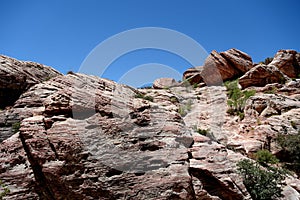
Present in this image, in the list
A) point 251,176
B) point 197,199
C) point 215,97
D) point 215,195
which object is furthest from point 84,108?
point 215,97

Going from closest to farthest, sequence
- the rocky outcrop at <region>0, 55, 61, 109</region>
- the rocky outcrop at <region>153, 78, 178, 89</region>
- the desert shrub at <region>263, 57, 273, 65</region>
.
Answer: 1. the rocky outcrop at <region>0, 55, 61, 109</region>
2. the desert shrub at <region>263, 57, 273, 65</region>
3. the rocky outcrop at <region>153, 78, 178, 89</region>

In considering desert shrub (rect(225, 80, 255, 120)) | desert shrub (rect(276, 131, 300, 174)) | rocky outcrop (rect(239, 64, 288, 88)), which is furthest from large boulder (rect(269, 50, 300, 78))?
desert shrub (rect(276, 131, 300, 174))

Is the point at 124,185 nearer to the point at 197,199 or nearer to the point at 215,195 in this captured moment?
the point at 197,199

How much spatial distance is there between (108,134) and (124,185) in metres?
1.92

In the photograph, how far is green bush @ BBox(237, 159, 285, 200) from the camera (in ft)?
29.9

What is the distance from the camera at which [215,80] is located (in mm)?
30828

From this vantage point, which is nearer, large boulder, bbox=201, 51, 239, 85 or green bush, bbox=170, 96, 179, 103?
green bush, bbox=170, 96, 179, 103

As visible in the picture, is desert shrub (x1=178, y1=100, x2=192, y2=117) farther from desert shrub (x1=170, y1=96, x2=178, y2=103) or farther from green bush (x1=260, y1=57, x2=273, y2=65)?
green bush (x1=260, y1=57, x2=273, y2=65)

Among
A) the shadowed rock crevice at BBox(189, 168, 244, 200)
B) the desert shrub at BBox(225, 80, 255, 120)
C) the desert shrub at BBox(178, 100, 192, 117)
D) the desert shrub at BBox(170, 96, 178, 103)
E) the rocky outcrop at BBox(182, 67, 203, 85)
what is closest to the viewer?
the shadowed rock crevice at BBox(189, 168, 244, 200)

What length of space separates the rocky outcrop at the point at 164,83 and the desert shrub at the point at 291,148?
20492mm

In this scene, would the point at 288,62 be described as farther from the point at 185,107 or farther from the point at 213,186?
the point at 213,186

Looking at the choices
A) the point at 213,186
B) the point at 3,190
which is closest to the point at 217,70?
the point at 213,186

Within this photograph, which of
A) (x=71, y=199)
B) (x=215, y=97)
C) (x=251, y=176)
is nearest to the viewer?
(x=71, y=199)

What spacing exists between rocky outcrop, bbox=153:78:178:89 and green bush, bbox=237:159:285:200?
A: 79.4 ft
